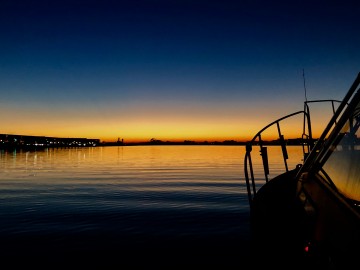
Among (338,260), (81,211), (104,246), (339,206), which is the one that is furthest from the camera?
(81,211)

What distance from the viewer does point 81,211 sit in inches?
543

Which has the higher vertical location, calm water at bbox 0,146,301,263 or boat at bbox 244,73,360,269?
boat at bbox 244,73,360,269

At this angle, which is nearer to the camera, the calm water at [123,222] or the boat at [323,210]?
the boat at [323,210]

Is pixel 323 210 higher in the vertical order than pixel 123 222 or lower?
higher

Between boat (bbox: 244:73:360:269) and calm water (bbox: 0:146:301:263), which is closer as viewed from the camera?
boat (bbox: 244:73:360:269)

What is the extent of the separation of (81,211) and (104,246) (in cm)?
545

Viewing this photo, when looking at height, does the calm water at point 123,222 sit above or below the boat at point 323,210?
below

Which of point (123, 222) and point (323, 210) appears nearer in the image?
point (323, 210)

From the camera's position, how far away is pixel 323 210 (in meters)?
3.86

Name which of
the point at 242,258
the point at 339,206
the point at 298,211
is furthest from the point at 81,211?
the point at 339,206

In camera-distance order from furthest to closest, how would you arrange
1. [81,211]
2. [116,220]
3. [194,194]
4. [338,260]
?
[194,194] → [81,211] → [116,220] → [338,260]

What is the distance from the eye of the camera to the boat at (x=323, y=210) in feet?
10.7

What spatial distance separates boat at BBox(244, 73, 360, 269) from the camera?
325 centimetres

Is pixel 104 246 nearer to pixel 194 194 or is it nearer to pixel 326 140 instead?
pixel 326 140
